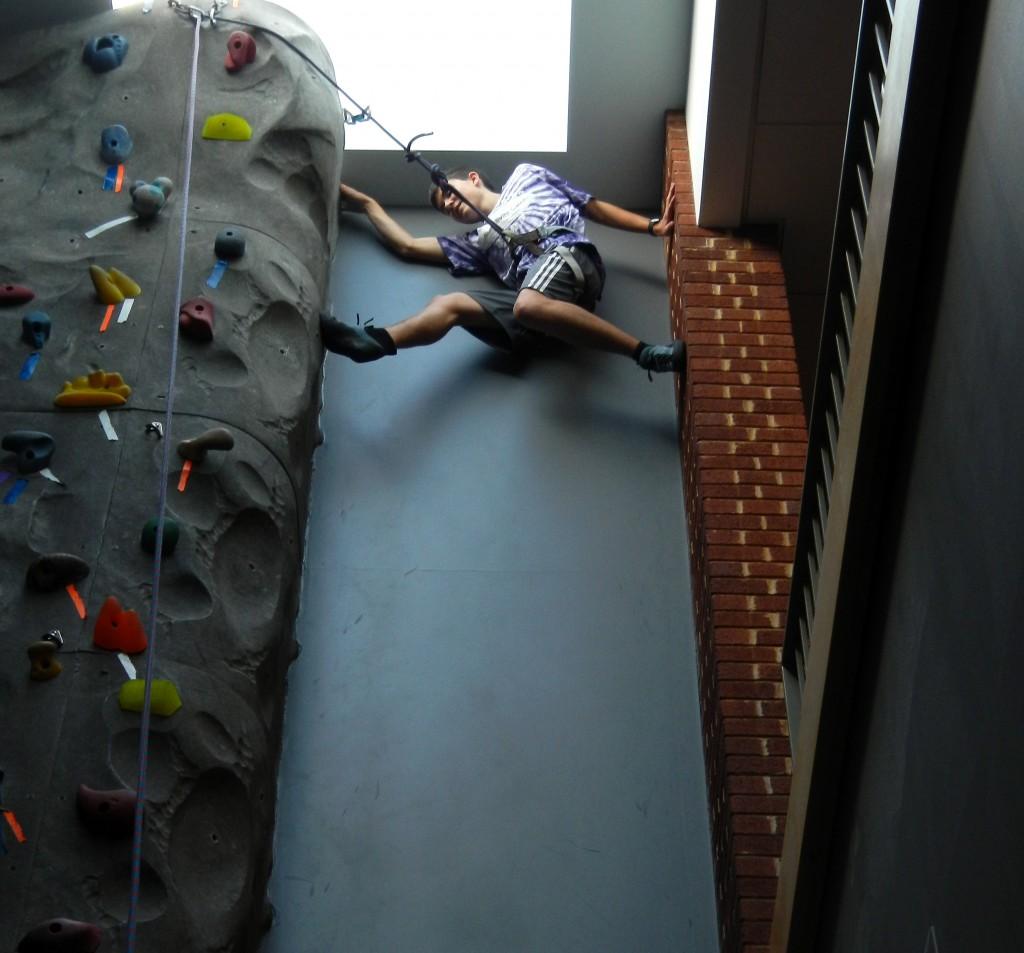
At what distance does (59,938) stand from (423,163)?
10.1 ft

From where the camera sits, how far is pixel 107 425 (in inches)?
167

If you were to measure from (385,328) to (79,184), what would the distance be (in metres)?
1.04

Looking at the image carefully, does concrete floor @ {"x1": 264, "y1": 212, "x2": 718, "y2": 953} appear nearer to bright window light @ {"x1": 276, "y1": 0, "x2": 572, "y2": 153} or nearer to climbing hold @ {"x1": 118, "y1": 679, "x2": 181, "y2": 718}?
climbing hold @ {"x1": 118, "y1": 679, "x2": 181, "y2": 718}

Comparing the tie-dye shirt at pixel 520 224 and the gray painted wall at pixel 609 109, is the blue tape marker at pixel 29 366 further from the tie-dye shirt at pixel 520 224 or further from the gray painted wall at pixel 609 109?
the gray painted wall at pixel 609 109

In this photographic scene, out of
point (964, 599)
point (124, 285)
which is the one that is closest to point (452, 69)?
point (124, 285)

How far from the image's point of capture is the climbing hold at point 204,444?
417cm

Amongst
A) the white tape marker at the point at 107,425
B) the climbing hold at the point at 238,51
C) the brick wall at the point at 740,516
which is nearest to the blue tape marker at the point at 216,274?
the white tape marker at the point at 107,425

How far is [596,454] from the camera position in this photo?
5.13 metres

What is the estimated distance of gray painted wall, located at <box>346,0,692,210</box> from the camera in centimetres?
583

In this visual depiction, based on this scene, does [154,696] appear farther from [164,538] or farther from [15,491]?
[15,491]

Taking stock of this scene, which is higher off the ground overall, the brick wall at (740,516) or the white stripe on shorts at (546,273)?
the white stripe on shorts at (546,273)

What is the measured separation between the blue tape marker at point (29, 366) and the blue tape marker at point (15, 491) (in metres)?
0.37

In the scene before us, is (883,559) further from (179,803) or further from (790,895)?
(179,803)

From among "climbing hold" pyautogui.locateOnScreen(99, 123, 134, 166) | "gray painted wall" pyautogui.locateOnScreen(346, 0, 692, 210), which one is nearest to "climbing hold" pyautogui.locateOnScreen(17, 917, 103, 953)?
"climbing hold" pyautogui.locateOnScreen(99, 123, 134, 166)
